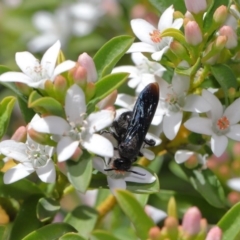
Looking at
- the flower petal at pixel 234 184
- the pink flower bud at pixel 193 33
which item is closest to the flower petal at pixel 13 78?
the pink flower bud at pixel 193 33

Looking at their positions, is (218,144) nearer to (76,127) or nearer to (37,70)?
(76,127)

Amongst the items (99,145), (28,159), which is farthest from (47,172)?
(99,145)

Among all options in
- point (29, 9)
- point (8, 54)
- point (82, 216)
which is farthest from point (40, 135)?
point (29, 9)

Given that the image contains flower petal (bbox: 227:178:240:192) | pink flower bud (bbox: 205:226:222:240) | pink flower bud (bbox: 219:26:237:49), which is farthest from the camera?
flower petal (bbox: 227:178:240:192)

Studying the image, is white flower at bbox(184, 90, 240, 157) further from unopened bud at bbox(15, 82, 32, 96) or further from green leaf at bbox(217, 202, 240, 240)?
unopened bud at bbox(15, 82, 32, 96)

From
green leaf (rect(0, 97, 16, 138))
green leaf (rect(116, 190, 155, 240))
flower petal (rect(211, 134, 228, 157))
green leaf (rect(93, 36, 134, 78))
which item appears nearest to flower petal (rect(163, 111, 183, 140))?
flower petal (rect(211, 134, 228, 157))

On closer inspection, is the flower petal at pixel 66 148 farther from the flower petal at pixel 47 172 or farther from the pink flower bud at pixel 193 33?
the pink flower bud at pixel 193 33
